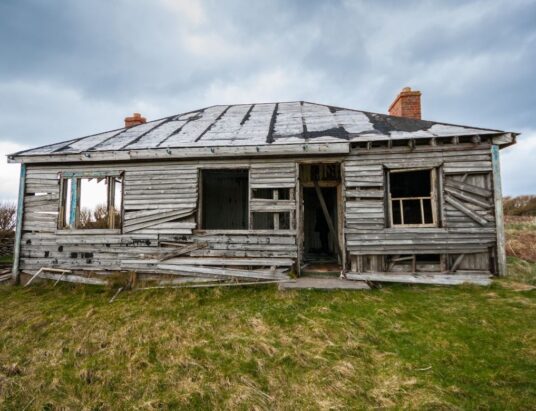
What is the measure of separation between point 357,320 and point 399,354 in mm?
1015

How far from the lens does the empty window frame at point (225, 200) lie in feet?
36.6

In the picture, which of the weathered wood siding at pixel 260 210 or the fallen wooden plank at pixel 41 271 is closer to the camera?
the weathered wood siding at pixel 260 210

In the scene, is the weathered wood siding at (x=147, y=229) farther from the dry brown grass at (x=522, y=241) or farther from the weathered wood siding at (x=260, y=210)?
the dry brown grass at (x=522, y=241)

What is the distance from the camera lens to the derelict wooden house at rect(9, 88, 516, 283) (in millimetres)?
6887

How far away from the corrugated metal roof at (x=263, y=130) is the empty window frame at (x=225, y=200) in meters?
2.43

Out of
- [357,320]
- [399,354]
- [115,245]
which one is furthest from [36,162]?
[399,354]

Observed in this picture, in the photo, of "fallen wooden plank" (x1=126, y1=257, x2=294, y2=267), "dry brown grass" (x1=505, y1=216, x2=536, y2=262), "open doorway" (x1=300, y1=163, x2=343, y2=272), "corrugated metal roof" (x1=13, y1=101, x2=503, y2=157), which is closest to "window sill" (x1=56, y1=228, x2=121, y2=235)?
"fallen wooden plank" (x1=126, y1=257, x2=294, y2=267)

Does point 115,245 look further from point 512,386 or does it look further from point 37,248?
point 512,386

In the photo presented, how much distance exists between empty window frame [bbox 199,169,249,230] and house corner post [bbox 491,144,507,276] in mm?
7796

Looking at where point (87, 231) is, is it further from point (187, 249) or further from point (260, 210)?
point (260, 210)

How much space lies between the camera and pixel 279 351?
3947 millimetres

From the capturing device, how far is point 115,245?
7633 mm

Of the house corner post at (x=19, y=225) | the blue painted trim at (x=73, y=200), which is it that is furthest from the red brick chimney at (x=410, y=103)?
the house corner post at (x=19, y=225)

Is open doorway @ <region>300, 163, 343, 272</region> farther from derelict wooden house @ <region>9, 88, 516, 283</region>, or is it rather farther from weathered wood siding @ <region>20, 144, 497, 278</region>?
weathered wood siding @ <region>20, 144, 497, 278</region>
